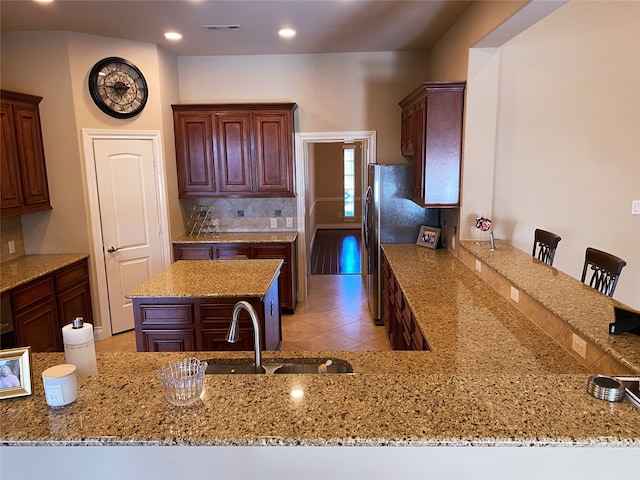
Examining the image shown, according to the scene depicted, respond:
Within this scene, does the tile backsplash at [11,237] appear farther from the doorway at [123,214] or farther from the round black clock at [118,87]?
the round black clock at [118,87]

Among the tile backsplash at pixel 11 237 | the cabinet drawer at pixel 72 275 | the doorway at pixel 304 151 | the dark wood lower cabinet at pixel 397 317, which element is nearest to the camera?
the dark wood lower cabinet at pixel 397 317

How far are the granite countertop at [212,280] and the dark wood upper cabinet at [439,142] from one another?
4.80 ft

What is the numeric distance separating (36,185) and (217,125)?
185 centimetres

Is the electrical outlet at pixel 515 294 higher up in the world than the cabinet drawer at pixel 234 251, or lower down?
higher up

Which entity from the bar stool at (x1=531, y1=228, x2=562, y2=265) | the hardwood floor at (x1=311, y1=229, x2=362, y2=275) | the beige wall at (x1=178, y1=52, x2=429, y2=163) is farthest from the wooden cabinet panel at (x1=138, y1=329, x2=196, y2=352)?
the hardwood floor at (x1=311, y1=229, x2=362, y2=275)

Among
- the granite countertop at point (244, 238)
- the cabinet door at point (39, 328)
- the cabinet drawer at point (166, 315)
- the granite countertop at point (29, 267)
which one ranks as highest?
the granite countertop at point (244, 238)

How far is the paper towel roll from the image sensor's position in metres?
1.41

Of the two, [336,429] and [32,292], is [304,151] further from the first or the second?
[336,429]

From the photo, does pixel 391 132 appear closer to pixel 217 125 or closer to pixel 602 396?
pixel 217 125

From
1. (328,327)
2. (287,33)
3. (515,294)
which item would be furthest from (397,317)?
(287,33)

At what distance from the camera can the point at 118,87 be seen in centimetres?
421

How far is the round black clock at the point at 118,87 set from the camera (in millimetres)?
4088

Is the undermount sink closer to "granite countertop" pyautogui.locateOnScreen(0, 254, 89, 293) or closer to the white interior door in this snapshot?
"granite countertop" pyautogui.locateOnScreen(0, 254, 89, 293)

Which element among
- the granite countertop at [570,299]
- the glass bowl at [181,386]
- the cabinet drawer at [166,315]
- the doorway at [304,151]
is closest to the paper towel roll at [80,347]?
the glass bowl at [181,386]
